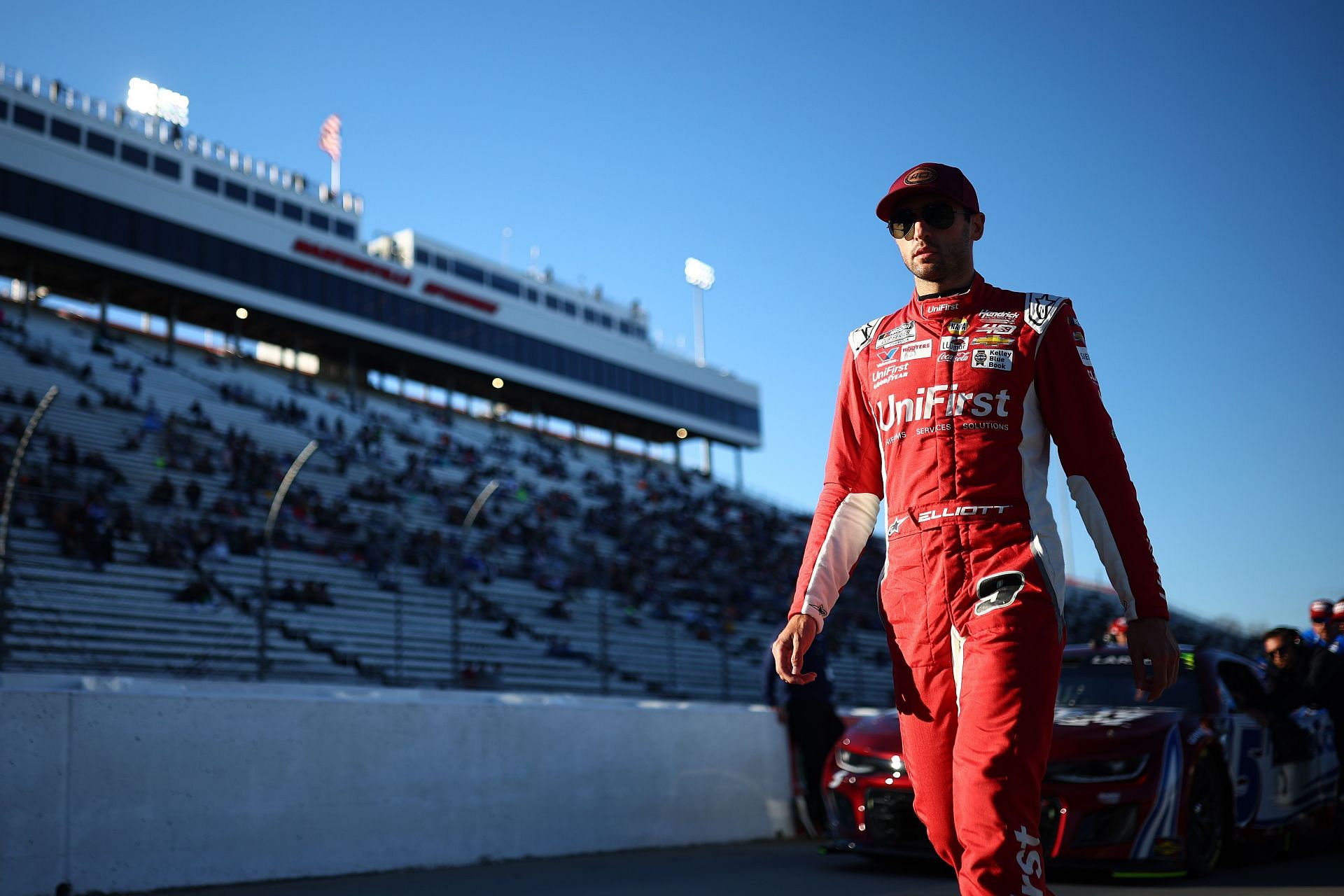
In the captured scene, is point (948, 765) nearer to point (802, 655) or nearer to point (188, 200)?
point (802, 655)

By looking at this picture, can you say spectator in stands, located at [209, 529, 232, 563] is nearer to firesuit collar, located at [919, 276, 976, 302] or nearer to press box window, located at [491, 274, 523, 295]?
firesuit collar, located at [919, 276, 976, 302]

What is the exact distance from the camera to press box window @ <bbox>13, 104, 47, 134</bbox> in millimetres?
34219

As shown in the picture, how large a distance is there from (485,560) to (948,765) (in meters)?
18.5

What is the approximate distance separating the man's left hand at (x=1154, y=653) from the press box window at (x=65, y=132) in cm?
3729

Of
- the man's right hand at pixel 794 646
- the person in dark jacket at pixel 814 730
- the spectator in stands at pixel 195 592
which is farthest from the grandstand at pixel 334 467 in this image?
the man's right hand at pixel 794 646

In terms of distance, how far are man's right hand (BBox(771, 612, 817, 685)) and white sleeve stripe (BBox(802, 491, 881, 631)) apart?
0.06 m

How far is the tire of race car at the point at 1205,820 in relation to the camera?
6500mm

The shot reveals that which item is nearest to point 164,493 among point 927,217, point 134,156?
point 927,217

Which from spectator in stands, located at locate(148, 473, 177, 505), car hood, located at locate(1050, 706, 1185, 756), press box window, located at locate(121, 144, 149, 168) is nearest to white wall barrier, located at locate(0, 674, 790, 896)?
car hood, located at locate(1050, 706, 1185, 756)

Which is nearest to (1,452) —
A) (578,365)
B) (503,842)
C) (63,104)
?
(503,842)

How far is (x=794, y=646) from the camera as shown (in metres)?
2.93

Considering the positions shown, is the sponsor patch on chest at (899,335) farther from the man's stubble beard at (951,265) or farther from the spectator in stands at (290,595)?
the spectator in stands at (290,595)

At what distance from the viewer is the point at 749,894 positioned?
5.98 m

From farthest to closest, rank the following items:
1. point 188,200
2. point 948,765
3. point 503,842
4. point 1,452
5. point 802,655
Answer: point 188,200
point 1,452
point 503,842
point 802,655
point 948,765
